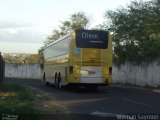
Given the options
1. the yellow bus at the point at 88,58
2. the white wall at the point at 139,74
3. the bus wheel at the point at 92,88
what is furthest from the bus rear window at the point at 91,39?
the white wall at the point at 139,74

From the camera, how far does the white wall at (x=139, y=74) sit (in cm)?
3810

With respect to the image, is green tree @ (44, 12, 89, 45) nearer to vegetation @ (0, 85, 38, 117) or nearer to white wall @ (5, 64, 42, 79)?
white wall @ (5, 64, 42, 79)

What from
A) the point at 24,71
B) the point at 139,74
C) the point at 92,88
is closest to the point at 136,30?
the point at 139,74

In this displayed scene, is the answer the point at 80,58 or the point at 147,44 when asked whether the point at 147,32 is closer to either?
the point at 147,44

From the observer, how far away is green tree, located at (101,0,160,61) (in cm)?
3966

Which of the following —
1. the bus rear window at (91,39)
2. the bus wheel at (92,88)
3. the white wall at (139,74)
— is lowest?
the bus wheel at (92,88)

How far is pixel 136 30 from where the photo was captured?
4266 cm

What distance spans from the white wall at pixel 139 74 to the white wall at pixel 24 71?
2457cm

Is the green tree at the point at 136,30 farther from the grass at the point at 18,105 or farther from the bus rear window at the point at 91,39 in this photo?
the grass at the point at 18,105

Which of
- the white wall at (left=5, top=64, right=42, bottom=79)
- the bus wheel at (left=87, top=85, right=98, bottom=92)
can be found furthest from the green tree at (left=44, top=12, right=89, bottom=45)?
the bus wheel at (left=87, top=85, right=98, bottom=92)

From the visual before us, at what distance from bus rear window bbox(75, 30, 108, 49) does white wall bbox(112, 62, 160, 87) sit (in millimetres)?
9153

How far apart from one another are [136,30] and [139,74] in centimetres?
391

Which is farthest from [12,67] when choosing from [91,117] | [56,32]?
[91,117]

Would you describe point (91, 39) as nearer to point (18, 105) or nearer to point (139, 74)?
point (139, 74)
